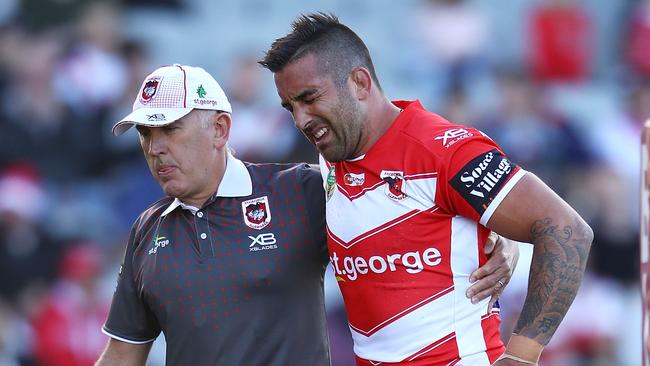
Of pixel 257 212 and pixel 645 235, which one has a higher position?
pixel 257 212

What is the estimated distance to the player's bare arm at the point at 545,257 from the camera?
15.3 feet

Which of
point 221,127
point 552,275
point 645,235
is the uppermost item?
point 221,127

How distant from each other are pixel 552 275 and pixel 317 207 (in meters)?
1.28

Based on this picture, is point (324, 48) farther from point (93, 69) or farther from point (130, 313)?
point (93, 69)

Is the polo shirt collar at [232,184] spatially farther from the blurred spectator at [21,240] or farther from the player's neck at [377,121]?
the blurred spectator at [21,240]

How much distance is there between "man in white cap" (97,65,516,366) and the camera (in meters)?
5.41

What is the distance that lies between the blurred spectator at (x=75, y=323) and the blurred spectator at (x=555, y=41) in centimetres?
485

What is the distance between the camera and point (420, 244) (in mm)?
4934

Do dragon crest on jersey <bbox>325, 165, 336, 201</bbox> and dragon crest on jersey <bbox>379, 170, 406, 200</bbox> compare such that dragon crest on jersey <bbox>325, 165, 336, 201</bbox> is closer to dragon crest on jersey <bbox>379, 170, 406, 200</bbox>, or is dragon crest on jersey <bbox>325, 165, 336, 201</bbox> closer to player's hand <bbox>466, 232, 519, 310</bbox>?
dragon crest on jersey <bbox>379, 170, 406, 200</bbox>

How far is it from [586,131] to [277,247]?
694cm

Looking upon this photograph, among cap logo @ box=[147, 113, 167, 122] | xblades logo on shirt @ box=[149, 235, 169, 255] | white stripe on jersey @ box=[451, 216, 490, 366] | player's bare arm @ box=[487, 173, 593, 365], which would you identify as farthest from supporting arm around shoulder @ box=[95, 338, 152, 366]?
player's bare arm @ box=[487, 173, 593, 365]

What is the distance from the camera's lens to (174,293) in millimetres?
5449

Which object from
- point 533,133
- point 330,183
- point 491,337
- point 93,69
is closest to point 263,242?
point 330,183

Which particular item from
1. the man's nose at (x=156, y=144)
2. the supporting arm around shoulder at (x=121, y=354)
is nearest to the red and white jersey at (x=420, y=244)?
the man's nose at (x=156, y=144)
